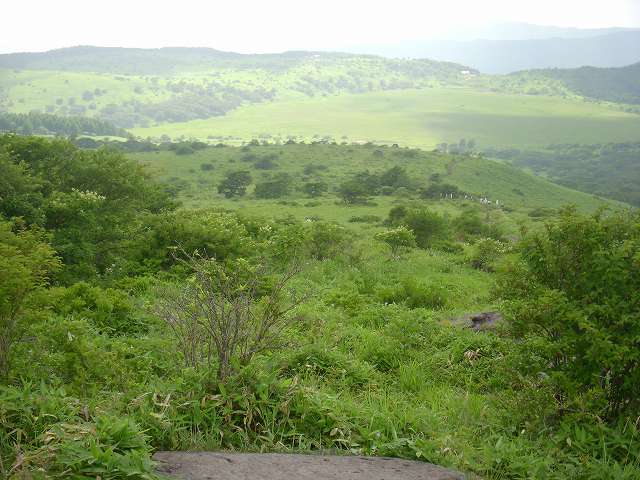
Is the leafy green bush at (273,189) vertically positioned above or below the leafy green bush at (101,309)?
below

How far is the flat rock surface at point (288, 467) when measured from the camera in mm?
4660

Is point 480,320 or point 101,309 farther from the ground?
point 101,309

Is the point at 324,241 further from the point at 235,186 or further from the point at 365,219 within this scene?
Answer: the point at 235,186

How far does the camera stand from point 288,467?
4.87m

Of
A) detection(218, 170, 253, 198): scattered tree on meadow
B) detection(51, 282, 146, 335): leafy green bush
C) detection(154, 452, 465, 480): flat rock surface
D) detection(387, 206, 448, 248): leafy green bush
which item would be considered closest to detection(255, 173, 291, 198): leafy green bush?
detection(218, 170, 253, 198): scattered tree on meadow

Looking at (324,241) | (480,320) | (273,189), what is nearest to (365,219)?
(324,241)

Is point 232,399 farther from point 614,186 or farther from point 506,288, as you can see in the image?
point 614,186

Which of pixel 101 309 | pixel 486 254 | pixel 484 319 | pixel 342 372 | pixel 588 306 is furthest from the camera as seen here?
pixel 486 254

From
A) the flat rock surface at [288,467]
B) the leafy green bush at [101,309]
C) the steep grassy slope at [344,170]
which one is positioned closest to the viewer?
the flat rock surface at [288,467]

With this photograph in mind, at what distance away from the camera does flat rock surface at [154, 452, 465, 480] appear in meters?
4.66

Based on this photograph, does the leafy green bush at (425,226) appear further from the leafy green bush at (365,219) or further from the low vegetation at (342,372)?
the low vegetation at (342,372)

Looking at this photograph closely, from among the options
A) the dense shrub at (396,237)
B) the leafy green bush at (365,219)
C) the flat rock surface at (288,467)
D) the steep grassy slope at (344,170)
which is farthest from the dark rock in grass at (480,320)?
the steep grassy slope at (344,170)

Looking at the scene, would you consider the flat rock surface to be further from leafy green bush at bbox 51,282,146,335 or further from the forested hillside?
the forested hillside

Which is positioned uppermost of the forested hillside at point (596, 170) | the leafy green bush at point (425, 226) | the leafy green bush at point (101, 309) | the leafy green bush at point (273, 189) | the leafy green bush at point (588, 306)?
the leafy green bush at point (588, 306)
